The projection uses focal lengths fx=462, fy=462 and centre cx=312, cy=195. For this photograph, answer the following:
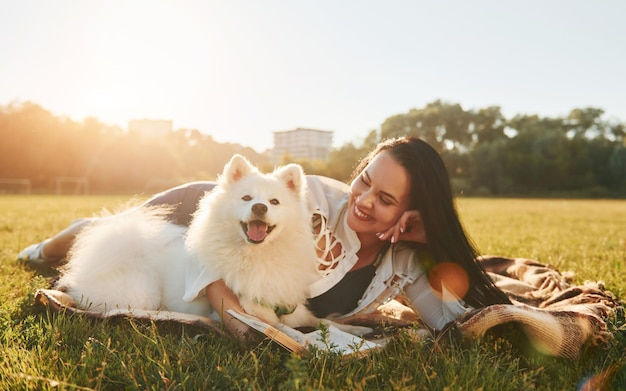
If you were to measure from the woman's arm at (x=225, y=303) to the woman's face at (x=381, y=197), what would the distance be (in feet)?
3.19

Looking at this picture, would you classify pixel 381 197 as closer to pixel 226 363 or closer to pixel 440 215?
pixel 440 215

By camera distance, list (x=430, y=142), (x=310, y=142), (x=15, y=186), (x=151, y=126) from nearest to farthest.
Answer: (x=15, y=186), (x=430, y=142), (x=151, y=126), (x=310, y=142)

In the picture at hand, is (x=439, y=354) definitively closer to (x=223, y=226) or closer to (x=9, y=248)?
(x=223, y=226)

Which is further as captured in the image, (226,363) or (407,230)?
(407,230)

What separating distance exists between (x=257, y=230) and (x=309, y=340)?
734mm

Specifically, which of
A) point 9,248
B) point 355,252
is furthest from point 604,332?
point 9,248

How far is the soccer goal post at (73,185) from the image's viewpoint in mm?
34625

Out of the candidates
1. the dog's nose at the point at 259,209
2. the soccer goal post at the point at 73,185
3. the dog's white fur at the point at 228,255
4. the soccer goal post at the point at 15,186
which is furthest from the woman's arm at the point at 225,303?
the soccer goal post at the point at 73,185

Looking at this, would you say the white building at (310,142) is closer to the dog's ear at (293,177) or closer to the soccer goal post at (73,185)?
the soccer goal post at (73,185)

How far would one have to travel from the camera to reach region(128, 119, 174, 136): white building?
40.7 metres

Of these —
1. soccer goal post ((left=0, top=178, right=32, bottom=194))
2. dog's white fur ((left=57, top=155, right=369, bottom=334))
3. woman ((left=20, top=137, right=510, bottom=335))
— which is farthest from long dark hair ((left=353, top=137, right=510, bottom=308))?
soccer goal post ((left=0, top=178, right=32, bottom=194))

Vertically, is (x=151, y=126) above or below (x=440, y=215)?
above

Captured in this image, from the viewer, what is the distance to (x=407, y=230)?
3.39 m

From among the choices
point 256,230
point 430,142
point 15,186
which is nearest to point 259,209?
point 256,230
